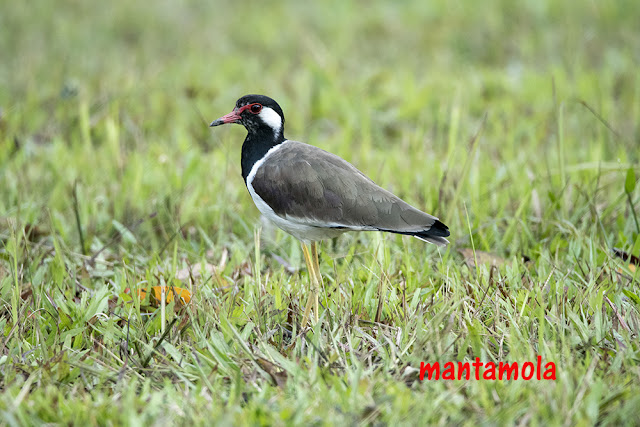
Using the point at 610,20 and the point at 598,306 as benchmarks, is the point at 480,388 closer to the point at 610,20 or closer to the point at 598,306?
the point at 598,306

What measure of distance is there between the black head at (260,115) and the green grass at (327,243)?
22.7 inches

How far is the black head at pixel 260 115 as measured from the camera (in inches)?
138

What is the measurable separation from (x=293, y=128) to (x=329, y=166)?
9.33 ft

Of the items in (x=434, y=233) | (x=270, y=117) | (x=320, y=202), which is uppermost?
(x=270, y=117)

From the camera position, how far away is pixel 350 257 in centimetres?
386

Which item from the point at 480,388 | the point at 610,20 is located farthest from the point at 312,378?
the point at 610,20

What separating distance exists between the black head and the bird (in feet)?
0.43

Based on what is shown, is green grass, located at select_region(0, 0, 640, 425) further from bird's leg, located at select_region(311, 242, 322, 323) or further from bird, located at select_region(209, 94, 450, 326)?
bird, located at select_region(209, 94, 450, 326)

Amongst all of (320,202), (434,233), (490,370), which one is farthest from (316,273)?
(490,370)

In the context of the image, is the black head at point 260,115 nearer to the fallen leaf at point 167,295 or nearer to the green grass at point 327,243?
the green grass at point 327,243

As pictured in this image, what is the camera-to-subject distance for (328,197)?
324 cm

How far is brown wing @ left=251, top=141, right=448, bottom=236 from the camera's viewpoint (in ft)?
10.5

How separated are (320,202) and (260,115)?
1.94 ft

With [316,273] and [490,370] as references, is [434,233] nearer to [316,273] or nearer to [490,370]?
[316,273]
